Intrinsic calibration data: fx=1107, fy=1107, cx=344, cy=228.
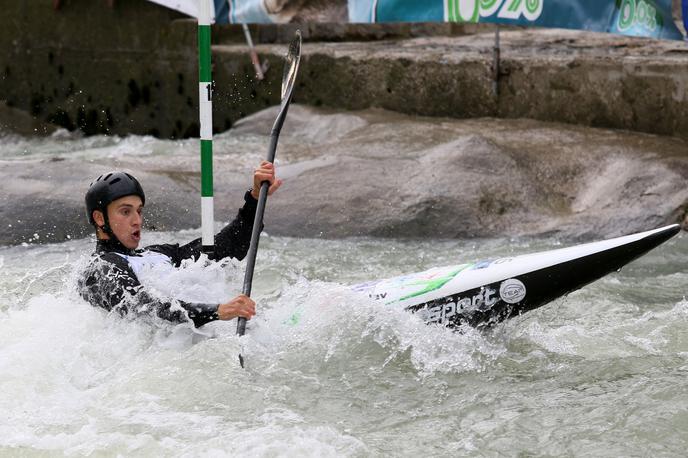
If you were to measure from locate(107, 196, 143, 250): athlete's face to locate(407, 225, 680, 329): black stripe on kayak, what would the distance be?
48.3 inches

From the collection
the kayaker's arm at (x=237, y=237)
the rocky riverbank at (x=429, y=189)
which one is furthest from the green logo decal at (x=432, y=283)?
the rocky riverbank at (x=429, y=189)

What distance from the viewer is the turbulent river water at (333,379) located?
3.90 metres

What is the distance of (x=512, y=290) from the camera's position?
4.69 meters

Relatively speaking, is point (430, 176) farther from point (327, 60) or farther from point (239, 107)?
point (239, 107)

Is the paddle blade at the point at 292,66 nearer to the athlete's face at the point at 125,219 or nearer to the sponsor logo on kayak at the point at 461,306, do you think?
the athlete's face at the point at 125,219

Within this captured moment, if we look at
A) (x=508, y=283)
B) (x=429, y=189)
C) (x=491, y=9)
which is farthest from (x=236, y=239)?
(x=491, y=9)

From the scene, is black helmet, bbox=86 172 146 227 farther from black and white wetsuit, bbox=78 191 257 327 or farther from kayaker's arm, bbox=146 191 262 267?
kayaker's arm, bbox=146 191 262 267

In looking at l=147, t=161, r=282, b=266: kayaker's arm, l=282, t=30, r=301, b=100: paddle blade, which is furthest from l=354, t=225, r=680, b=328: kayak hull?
l=282, t=30, r=301, b=100: paddle blade

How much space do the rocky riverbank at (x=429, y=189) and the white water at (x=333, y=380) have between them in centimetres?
152

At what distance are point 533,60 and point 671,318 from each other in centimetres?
369

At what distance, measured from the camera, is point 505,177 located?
738 centimetres

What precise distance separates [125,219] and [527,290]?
5.60ft

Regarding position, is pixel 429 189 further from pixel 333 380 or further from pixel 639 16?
pixel 333 380

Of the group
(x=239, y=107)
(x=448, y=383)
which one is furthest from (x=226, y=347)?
(x=239, y=107)
